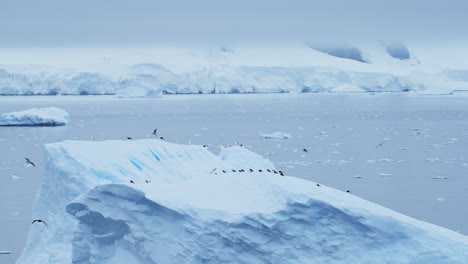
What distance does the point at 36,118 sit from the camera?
29984mm

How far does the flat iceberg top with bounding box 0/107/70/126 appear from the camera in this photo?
98.2 ft

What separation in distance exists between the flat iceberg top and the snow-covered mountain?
23641mm

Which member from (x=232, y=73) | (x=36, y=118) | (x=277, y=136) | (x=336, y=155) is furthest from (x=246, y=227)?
(x=232, y=73)

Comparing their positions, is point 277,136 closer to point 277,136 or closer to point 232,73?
point 277,136

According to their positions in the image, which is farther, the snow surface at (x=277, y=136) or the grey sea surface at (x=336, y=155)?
the snow surface at (x=277, y=136)

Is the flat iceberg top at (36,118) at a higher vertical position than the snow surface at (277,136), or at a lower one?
lower

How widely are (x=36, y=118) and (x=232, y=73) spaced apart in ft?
115

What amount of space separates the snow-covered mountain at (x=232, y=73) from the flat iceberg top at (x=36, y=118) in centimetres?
2364

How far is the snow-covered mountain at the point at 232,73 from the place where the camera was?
58.0m

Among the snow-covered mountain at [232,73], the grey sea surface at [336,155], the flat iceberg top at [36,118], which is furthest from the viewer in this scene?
the snow-covered mountain at [232,73]

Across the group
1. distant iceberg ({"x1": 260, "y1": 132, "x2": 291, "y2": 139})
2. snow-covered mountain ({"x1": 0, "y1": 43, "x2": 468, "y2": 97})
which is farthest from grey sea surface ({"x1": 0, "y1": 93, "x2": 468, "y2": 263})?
snow-covered mountain ({"x1": 0, "y1": 43, "x2": 468, "y2": 97})

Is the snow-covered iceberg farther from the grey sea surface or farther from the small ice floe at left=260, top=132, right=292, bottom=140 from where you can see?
the grey sea surface

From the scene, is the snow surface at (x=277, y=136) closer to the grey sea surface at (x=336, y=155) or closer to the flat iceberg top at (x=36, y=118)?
the grey sea surface at (x=336, y=155)

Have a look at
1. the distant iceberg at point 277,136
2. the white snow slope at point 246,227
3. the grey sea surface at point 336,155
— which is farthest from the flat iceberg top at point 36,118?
the white snow slope at point 246,227
